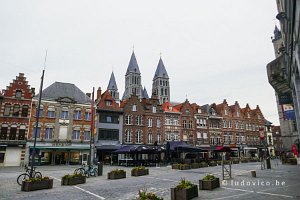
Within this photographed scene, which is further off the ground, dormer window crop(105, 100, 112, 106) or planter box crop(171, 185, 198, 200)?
dormer window crop(105, 100, 112, 106)

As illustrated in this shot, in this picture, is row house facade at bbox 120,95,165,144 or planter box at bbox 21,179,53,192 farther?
row house facade at bbox 120,95,165,144

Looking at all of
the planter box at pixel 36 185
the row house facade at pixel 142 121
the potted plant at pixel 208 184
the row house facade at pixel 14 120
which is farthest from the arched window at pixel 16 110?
the potted plant at pixel 208 184

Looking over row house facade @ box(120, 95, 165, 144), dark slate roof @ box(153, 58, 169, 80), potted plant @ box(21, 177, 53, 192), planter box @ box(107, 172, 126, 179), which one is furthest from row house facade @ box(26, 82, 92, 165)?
dark slate roof @ box(153, 58, 169, 80)

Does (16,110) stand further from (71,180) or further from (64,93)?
(71,180)

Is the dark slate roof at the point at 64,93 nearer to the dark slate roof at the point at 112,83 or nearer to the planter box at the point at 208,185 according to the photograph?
the planter box at the point at 208,185

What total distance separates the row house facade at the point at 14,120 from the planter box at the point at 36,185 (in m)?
22.8

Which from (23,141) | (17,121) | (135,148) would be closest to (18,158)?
(23,141)

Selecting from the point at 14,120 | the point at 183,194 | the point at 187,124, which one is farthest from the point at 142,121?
the point at 183,194

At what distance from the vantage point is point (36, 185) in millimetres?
10719

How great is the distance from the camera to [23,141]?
30.4m

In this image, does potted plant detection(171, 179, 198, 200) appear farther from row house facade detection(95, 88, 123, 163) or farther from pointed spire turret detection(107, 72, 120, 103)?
pointed spire turret detection(107, 72, 120, 103)

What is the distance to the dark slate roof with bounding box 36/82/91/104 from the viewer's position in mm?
34312

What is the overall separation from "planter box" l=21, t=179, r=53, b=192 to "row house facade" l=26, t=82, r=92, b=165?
2169 centimetres

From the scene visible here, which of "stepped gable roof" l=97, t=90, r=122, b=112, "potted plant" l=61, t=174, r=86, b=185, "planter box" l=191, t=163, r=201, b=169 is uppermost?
"stepped gable roof" l=97, t=90, r=122, b=112
